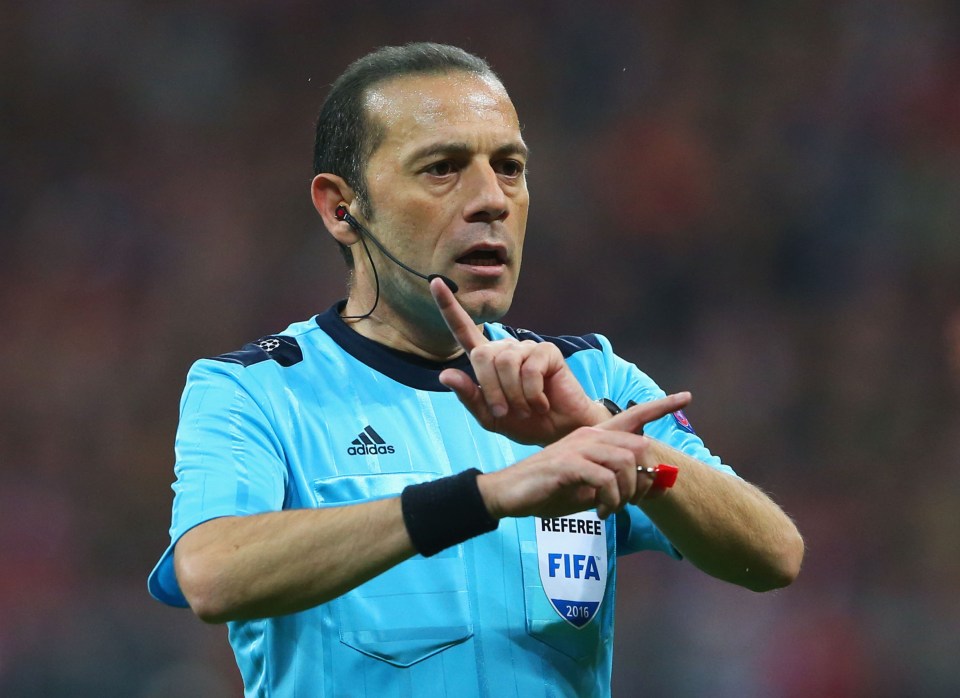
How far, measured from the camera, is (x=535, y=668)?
2.58 m

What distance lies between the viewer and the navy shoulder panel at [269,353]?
2.73 meters

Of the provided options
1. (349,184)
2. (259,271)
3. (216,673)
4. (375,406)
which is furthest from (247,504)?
(259,271)

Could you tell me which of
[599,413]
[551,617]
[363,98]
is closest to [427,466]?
[551,617]

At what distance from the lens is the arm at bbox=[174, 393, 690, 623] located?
6.66 ft

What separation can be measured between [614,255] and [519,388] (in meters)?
5.17

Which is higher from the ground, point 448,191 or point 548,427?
point 448,191

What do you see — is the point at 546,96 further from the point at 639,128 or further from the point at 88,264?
the point at 88,264

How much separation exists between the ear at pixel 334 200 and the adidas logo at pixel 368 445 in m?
0.59

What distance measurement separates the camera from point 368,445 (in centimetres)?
269

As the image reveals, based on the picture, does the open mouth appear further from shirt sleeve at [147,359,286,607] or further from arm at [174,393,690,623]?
arm at [174,393,690,623]

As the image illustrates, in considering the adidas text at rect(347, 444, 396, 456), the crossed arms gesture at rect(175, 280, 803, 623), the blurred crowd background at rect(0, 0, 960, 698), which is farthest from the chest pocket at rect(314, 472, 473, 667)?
the blurred crowd background at rect(0, 0, 960, 698)

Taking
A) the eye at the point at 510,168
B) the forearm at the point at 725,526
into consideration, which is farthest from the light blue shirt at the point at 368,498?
the eye at the point at 510,168

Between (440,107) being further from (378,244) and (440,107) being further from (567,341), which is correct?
(567,341)

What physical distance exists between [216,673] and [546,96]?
4.00m
